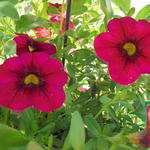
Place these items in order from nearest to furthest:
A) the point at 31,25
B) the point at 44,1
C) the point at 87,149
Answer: the point at 87,149 → the point at 31,25 → the point at 44,1

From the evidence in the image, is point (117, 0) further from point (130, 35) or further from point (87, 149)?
point (87, 149)

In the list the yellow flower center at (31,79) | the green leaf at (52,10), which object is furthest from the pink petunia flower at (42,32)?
the yellow flower center at (31,79)

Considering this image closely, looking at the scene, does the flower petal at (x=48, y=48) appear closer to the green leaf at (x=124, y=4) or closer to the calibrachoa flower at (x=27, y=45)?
the calibrachoa flower at (x=27, y=45)

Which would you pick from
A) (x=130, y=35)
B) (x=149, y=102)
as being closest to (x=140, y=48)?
(x=130, y=35)


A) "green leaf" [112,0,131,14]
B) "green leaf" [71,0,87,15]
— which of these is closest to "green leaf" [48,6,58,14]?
"green leaf" [71,0,87,15]

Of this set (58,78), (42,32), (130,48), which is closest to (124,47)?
(130,48)

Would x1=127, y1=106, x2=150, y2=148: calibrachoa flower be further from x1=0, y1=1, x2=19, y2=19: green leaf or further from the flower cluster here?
x1=0, y1=1, x2=19, y2=19: green leaf
